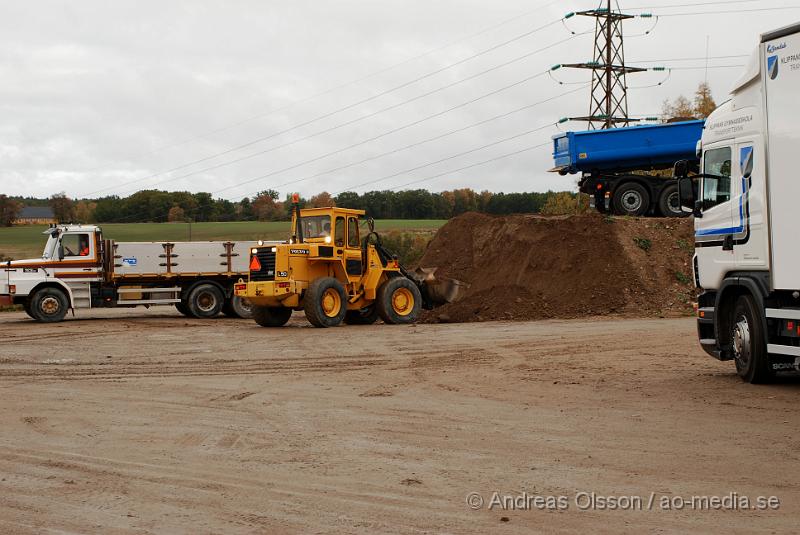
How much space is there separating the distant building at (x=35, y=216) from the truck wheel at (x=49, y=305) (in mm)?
50520

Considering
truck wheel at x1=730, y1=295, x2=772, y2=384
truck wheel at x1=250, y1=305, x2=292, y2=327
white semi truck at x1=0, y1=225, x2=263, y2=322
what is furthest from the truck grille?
truck wheel at x1=730, y1=295, x2=772, y2=384

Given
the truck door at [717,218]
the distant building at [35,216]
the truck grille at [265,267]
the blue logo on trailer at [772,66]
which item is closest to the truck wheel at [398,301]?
the truck grille at [265,267]

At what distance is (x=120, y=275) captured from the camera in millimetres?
27141

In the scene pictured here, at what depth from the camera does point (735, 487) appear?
6.66 m

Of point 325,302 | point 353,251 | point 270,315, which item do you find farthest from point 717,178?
point 270,315

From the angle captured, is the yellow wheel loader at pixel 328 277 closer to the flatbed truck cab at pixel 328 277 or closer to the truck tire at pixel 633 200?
the flatbed truck cab at pixel 328 277

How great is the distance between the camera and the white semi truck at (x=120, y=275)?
26203mm

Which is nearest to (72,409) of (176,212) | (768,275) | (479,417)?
(479,417)

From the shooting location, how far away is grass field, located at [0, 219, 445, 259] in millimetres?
52294

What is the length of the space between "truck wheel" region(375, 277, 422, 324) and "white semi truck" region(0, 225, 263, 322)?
19.8 feet

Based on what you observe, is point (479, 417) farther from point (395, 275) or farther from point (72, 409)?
point (395, 275)

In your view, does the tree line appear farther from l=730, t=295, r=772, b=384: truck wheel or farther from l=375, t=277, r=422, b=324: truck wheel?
l=730, t=295, r=772, b=384: truck wheel

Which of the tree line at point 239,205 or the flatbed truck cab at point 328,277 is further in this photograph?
the tree line at point 239,205

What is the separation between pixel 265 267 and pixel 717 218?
12.7 meters
